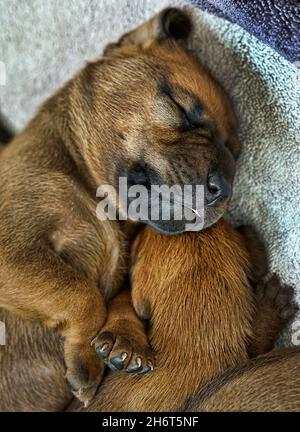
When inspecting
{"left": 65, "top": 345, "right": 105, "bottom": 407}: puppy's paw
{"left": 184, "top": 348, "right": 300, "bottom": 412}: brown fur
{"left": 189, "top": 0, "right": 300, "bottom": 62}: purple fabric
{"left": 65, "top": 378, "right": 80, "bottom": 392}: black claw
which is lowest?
{"left": 65, "top": 378, "right": 80, "bottom": 392}: black claw

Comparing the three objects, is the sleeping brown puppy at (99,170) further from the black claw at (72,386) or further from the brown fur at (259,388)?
the brown fur at (259,388)

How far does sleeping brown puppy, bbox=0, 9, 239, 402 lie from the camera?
203cm

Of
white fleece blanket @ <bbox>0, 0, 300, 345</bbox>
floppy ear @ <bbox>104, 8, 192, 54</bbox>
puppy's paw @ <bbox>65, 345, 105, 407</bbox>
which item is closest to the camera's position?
puppy's paw @ <bbox>65, 345, 105, 407</bbox>

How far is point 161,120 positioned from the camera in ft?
6.75

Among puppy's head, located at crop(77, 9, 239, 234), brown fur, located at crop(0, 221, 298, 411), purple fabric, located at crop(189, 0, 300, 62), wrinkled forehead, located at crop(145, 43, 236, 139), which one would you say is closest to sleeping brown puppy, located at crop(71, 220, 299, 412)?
brown fur, located at crop(0, 221, 298, 411)

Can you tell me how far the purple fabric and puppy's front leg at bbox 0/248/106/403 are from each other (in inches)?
→ 36.4

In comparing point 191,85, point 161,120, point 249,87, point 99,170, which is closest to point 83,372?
point 99,170

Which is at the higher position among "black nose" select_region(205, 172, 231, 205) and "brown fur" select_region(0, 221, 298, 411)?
"black nose" select_region(205, 172, 231, 205)

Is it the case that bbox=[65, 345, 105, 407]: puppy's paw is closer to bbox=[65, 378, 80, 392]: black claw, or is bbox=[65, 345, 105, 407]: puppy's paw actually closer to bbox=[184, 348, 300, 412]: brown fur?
bbox=[65, 378, 80, 392]: black claw

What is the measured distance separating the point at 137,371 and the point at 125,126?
0.74 m

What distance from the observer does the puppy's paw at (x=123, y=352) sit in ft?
6.39
